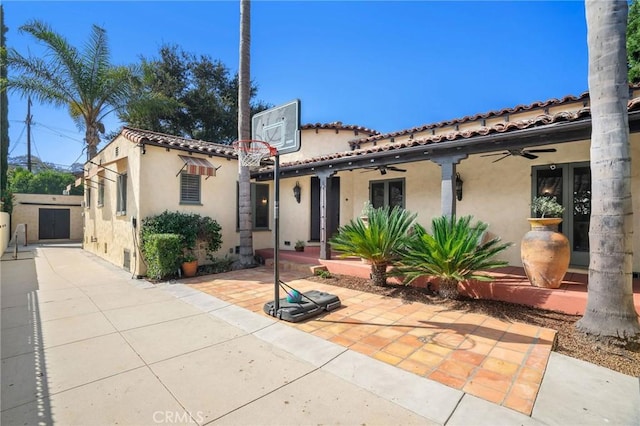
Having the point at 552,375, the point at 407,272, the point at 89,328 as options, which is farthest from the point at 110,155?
the point at 552,375

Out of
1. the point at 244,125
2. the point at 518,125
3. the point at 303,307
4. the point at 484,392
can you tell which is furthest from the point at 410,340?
the point at 244,125

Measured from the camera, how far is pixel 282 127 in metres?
5.29

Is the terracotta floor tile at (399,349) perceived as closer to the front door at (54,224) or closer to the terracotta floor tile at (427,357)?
the terracotta floor tile at (427,357)

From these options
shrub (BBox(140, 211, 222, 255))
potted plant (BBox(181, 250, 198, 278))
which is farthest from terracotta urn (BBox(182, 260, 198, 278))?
shrub (BBox(140, 211, 222, 255))

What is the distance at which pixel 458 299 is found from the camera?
5.76 m

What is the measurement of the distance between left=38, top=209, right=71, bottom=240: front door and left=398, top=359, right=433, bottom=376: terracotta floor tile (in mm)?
26502

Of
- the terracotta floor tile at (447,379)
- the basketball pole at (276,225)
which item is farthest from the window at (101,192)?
the terracotta floor tile at (447,379)

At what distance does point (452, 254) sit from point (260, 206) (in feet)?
26.8

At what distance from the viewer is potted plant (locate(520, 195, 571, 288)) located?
17.3 feet

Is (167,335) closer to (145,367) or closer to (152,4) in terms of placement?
(145,367)

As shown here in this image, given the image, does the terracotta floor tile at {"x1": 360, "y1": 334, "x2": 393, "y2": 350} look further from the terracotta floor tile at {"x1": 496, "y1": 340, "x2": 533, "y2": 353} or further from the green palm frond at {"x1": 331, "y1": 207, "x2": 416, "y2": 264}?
the green palm frond at {"x1": 331, "y1": 207, "x2": 416, "y2": 264}

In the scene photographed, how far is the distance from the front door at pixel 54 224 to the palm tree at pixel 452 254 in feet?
84.4

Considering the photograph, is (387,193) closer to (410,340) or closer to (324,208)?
(324,208)

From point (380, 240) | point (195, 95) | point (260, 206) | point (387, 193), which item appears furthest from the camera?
point (195, 95)
